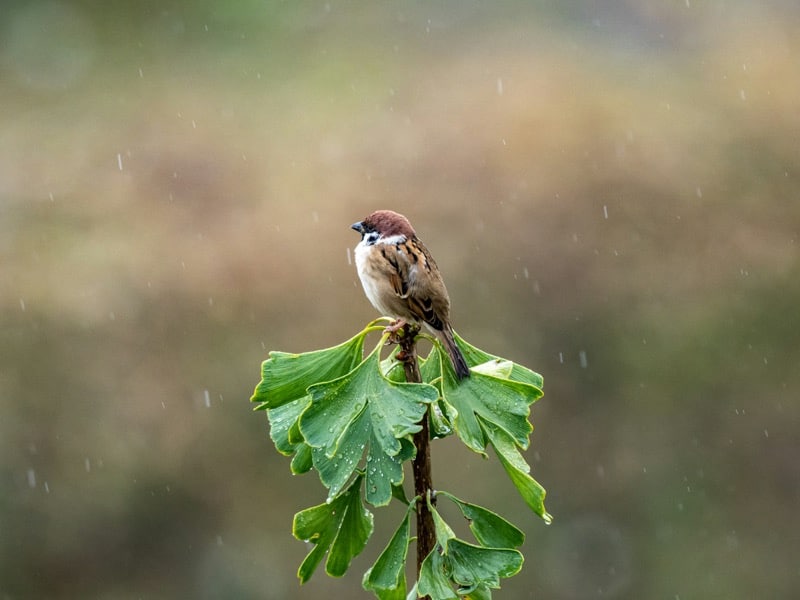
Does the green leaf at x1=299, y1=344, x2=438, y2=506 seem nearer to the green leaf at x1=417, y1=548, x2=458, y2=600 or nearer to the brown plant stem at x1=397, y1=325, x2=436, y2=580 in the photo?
the brown plant stem at x1=397, y1=325, x2=436, y2=580

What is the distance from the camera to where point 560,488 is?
7.95 metres

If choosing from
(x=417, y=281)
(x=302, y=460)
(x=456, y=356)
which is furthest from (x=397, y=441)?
(x=417, y=281)

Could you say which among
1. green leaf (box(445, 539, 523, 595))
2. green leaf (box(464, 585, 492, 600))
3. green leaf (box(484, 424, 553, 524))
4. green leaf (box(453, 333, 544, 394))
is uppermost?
green leaf (box(453, 333, 544, 394))

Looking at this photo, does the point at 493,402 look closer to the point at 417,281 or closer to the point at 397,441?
the point at 397,441

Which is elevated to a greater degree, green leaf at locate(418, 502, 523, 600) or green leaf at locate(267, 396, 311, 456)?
green leaf at locate(267, 396, 311, 456)

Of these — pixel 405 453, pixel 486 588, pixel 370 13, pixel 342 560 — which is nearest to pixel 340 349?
pixel 405 453

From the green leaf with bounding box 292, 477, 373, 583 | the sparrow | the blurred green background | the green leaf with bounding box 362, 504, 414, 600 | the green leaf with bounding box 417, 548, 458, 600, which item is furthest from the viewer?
the blurred green background

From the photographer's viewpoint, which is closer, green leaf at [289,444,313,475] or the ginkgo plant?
the ginkgo plant

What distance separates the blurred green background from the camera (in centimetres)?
764

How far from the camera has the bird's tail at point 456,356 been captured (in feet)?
6.63

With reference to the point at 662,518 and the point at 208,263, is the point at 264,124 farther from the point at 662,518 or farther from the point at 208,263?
the point at 662,518

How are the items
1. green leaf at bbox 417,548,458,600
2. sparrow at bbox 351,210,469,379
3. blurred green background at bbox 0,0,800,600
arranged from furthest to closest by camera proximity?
blurred green background at bbox 0,0,800,600
sparrow at bbox 351,210,469,379
green leaf at bbox 417,548,458,600

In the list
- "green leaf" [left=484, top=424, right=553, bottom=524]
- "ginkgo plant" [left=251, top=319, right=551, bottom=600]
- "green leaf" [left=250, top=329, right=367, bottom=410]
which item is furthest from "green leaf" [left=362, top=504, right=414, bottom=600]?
"green leaf" [left=250, top=329, right=367, bottom=410]

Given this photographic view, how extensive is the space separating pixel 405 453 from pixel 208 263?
6.86 metres
